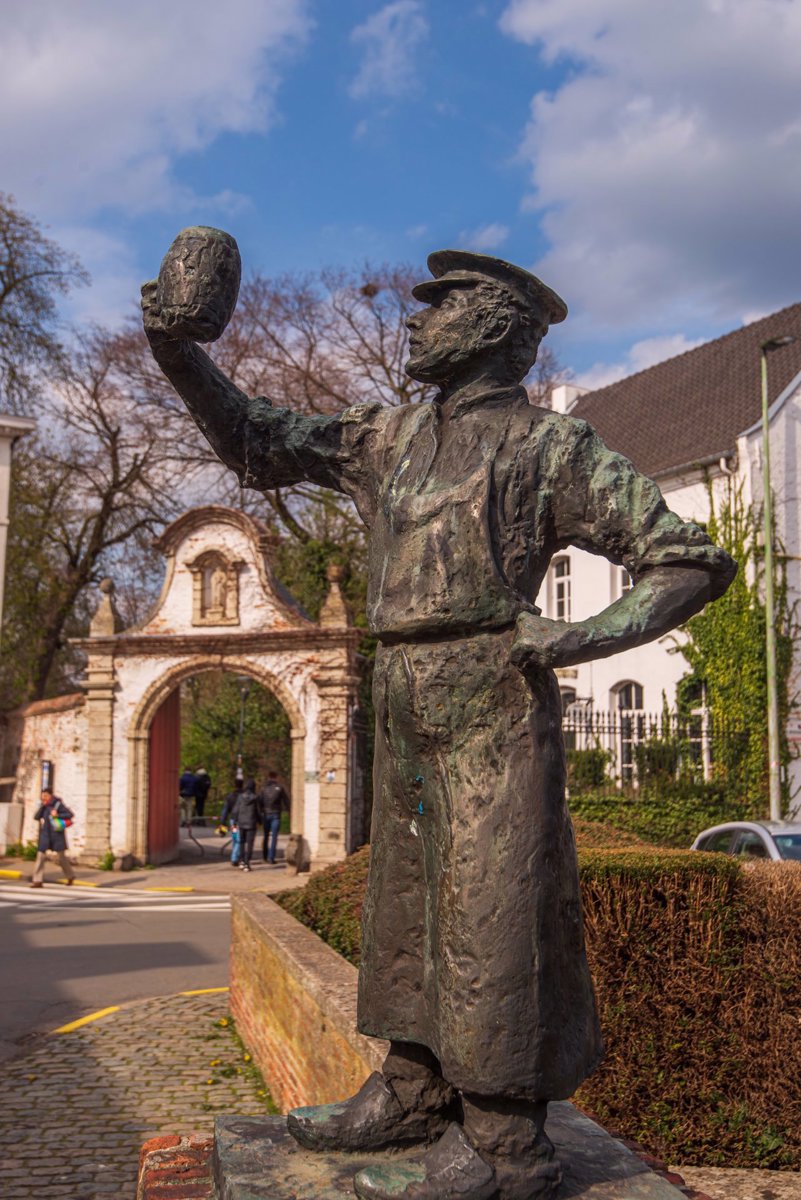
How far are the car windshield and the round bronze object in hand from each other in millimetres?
8312

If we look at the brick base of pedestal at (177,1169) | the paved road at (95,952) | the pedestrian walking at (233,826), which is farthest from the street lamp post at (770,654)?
the brick base of pedestal at (177,1169)

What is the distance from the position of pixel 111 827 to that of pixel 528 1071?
20.3 m

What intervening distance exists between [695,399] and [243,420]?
25463mm

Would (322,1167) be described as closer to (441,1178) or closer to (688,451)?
(441,1178)

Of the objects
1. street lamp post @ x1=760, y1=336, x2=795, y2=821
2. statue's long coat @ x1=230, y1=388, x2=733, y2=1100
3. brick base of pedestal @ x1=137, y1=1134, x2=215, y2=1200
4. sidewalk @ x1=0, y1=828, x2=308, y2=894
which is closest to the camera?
statue's long coat @ x1=230, y1=388, x2=733, y2=1100

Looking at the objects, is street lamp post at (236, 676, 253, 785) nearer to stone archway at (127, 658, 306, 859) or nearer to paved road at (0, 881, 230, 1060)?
stone archway at (127, 658, 306, 859)

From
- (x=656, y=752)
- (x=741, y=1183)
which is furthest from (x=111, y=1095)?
(x=656, y=752)

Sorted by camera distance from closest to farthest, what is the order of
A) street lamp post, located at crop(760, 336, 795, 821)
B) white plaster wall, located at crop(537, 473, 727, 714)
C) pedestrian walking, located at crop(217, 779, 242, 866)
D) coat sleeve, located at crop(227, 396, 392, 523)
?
coat sleeve, located at crop(227, 396, 392, 523) < street lamp post, located at crop(760, 336, 795, 821) < pedestrian walking, located at crop(217, 779, 242, 866) < white plaster wall, located at crop(537, 473, 727, 714)

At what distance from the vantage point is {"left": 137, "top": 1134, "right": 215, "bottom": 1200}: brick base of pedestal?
2.95m

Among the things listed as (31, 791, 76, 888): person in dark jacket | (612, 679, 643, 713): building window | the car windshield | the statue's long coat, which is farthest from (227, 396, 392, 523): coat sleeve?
(612, 679, 643, 713): building window

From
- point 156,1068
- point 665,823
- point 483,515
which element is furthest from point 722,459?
point 483,515

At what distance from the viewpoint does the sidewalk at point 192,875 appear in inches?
755

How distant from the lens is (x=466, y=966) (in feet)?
8.50

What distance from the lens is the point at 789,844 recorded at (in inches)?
400
